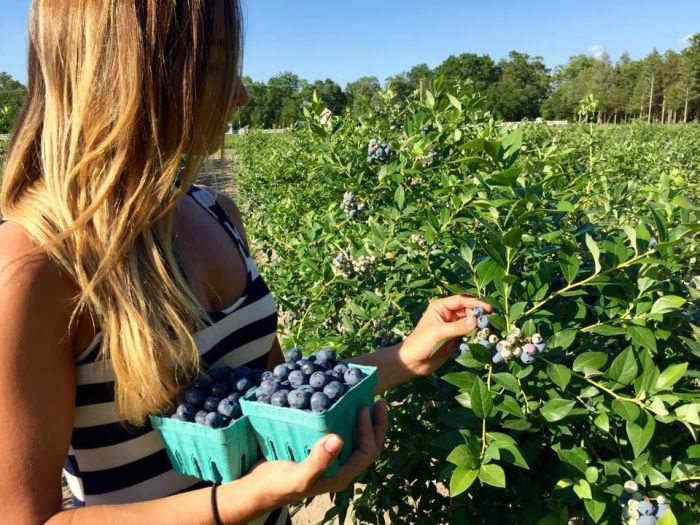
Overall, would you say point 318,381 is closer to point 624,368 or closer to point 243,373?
point 243,373

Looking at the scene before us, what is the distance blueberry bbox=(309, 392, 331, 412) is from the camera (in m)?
0.81

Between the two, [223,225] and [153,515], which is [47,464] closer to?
[153,515]

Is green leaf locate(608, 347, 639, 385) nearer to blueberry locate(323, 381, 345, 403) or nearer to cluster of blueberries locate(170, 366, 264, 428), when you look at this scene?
blueberry locate(323, 381, 345, 403)

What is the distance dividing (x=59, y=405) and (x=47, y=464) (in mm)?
78

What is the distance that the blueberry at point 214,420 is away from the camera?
84 centimetres

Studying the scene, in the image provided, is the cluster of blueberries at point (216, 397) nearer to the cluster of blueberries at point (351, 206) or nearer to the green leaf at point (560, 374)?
the green leaf at point (560, 374)

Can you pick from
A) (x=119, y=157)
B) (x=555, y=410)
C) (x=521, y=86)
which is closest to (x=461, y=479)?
(x=555, y=410)

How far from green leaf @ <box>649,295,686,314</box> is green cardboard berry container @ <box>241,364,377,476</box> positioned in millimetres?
543

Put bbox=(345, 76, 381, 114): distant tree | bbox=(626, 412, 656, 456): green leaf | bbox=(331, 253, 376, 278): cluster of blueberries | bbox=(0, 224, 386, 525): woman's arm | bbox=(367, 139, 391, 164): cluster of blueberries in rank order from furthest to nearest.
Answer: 1. bbox=(345, 76, 381, 114): distant tree
2. bbox=(367, 139, 391, 164): cluster of blueberries
3. bbox=(331, 253, 376, 278): cluster of blueberries
4. bbox=(626, 412, 656, 456): green leaf
5. bbox=(0, 224, 386, 525): woman's arm

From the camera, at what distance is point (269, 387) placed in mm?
856

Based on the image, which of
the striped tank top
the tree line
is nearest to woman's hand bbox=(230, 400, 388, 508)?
the striped tank top

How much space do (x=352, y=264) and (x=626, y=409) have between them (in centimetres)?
115

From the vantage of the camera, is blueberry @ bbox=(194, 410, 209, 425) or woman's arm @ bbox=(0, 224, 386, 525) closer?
woman's arm @ bbox=(0, 224, 386, 525)

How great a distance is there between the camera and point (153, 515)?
817 mm
